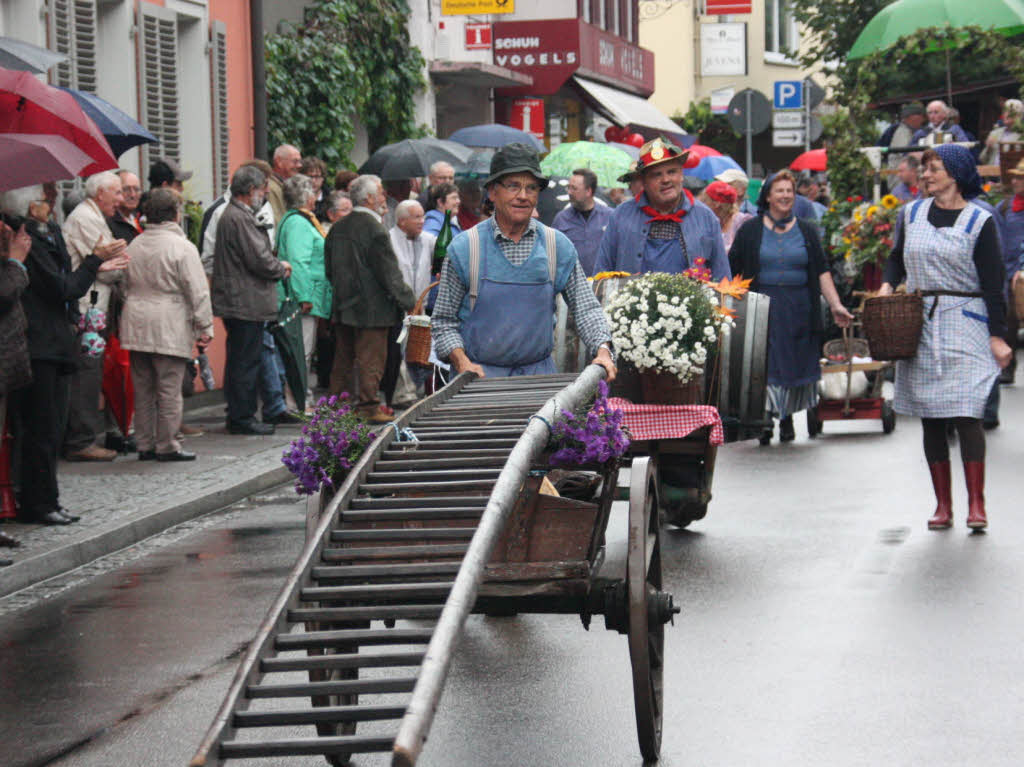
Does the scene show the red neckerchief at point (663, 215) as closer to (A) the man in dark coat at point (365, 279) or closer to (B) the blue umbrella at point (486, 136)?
(A) the man in dark coat at point (365, 279)

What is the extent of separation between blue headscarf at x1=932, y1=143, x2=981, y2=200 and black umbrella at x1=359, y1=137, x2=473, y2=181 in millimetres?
9983

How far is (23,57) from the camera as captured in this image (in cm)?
955

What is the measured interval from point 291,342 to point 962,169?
685 cm

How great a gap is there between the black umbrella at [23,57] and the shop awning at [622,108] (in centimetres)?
2410

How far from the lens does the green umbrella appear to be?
797 inches

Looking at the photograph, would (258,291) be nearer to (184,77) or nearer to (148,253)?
(148,253)

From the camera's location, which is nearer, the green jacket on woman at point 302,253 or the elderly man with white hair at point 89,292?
the elderly man with white hair at point 89,292

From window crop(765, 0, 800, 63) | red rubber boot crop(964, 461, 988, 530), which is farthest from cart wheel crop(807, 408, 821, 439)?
window crop(765, 0, 800, 63)

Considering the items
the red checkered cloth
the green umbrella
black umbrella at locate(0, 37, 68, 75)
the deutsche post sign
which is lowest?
the red checkered cloth

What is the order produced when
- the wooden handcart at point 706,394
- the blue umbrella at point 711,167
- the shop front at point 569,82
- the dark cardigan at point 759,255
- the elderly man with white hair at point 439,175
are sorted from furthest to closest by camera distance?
the shop front at point 569,82 < the blue umbrella at point 711,167 < the elderly man with white hair at point 439,175 < the dark cardigan at point 759,255 < the wooden handcart at point 706,394

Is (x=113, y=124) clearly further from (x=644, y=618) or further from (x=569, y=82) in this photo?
(x=569, y=82)

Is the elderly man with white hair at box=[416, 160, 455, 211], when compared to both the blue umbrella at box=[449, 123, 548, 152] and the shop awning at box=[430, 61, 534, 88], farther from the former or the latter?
the shop awning at box=[430, 61, 534, 88]

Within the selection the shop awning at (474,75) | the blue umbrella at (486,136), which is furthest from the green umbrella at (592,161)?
the shop awning at (474,75)

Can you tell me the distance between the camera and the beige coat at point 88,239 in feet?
40.3
